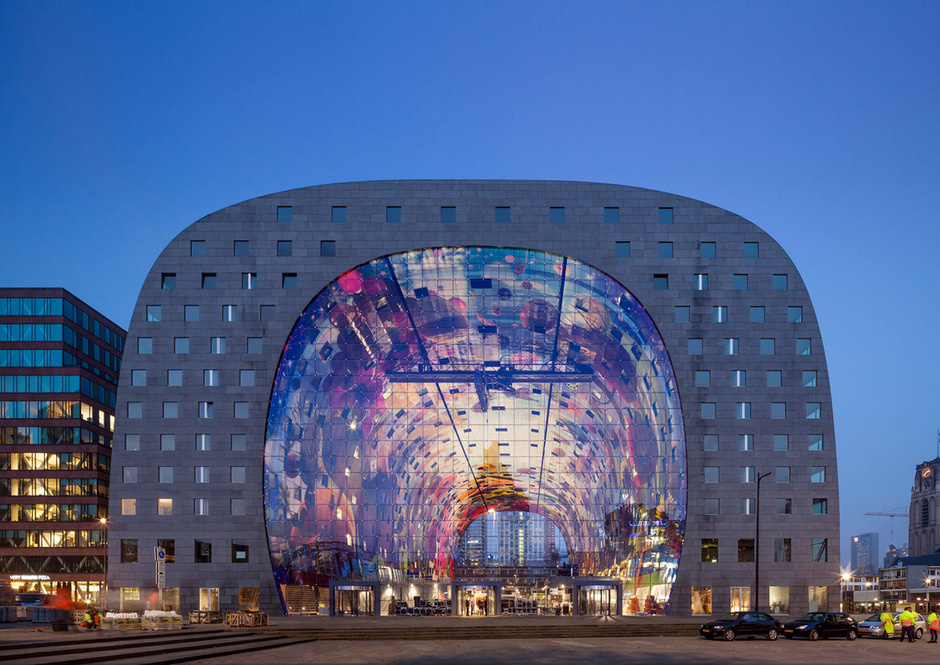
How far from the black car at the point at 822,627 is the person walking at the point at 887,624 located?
4.84 feet

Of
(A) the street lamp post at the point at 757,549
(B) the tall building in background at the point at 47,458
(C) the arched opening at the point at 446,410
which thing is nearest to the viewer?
(A) the street lamp post at the point at 757,549

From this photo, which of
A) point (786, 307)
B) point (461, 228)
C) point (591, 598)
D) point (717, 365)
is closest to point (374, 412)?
point (461, 228)

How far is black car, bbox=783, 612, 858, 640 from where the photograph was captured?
141ft

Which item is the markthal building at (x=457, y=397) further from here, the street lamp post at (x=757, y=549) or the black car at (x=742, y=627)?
the black car at (x=742, y=627)

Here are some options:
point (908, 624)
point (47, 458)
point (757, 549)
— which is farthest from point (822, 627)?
point (47, 458)

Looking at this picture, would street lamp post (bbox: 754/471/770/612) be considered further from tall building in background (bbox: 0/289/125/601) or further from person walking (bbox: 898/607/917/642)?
tall building in background (bbox: 0/289/125/601)

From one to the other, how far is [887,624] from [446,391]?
29009mm

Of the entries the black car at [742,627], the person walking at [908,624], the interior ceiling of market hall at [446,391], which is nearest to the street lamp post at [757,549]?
the interior ceiling of market hall at [446,391]

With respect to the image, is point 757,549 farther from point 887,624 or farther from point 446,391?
point 446,391

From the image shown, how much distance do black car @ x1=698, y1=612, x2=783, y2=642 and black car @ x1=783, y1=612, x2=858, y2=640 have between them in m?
0.71

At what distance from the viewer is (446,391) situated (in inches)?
2403

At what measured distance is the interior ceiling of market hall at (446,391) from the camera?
5884 cm

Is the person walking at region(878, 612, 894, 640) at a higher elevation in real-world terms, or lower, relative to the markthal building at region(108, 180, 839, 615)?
lower

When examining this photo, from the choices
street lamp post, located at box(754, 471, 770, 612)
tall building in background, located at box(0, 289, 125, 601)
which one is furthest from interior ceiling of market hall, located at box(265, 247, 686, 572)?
tall building in background, located at box(0, 289, 125, 601)
